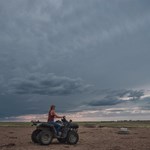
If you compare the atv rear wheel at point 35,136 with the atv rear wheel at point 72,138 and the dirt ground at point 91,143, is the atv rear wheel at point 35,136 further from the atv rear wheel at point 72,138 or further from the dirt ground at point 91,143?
the atv rear wheel at point 72,138

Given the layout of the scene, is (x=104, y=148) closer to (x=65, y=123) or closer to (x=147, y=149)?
(x=147, y=149)

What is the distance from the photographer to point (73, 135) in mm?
24609

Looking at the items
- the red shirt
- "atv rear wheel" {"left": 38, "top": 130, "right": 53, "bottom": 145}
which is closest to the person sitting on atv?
the red shirt

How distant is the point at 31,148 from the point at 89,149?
11.9 ft

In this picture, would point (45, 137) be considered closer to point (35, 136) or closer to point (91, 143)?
point (35, 136)

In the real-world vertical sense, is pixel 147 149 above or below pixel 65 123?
below

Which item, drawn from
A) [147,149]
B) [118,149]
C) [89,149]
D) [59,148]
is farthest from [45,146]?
[147,149]

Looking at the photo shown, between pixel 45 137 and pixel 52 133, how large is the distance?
0.60 meters

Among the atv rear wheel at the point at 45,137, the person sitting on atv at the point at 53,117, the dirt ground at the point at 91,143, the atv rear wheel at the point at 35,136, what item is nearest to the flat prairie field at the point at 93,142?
the dirt ground at the point at 91,143

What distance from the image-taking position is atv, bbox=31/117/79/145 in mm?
23359

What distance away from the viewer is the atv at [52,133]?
23359 mm

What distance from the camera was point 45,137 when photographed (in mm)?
23422

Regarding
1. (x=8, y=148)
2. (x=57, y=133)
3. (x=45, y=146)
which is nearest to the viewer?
(x=8, y=148)

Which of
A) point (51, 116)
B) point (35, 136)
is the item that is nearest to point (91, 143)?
point (51, 116)
